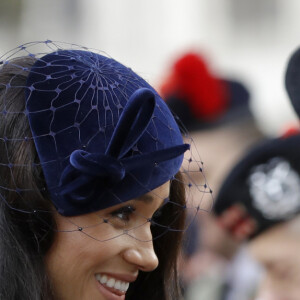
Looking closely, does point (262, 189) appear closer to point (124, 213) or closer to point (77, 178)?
point (124, 213)

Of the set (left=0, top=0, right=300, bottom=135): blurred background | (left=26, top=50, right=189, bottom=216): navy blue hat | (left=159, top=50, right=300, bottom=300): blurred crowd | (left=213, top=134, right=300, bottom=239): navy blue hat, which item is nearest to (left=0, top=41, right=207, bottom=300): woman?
(left=26, top=50, right=189, bottom=216): navy blue hat

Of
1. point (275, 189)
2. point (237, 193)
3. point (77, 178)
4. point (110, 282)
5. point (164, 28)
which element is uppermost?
point (77, 178)

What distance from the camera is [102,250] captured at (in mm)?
2723

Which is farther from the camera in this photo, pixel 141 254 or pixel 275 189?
pixel 275 189

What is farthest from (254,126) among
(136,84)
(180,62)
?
(136,84)

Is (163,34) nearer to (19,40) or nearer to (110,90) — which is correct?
(19,40)

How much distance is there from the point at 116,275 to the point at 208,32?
1190cm

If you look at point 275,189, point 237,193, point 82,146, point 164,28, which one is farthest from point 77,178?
point 164,28

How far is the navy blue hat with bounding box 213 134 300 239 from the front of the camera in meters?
4.09

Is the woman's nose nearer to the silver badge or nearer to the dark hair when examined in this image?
the dark hair

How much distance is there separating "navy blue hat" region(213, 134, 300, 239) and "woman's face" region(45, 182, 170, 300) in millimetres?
1381

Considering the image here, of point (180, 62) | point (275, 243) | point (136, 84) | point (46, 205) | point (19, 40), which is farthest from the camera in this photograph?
point (19, 40)

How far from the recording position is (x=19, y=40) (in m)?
14.4

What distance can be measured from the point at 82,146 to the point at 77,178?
0.30 feet
